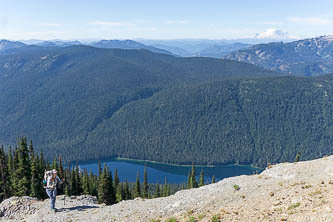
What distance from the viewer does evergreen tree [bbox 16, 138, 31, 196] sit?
69.3m

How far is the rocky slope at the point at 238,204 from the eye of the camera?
24891 millimetres

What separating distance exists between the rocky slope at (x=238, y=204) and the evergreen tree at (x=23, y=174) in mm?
25964

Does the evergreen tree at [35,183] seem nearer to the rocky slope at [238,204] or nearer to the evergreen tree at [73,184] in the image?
the evergreen tree at [73,184]

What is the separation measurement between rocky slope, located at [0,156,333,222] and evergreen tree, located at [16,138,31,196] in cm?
2596

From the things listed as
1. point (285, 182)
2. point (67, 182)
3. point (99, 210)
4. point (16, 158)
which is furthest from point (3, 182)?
point (285, 182)

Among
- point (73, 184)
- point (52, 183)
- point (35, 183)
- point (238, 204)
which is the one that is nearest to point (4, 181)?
point (35, 183)

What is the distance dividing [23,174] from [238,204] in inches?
2473

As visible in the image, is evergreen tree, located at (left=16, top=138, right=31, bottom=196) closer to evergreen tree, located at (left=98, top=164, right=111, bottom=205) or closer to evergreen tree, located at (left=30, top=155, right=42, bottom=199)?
evergreen tree, located at (left=30, top=155, right=42, bottom=199)

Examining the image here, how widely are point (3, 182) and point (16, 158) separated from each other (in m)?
8.70

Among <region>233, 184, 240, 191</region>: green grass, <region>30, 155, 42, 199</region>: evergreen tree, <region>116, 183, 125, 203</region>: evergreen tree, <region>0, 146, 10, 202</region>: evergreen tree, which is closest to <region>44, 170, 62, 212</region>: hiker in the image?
<region>233, 184, 240, 191</region>: green grass

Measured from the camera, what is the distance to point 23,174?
72.3 metres

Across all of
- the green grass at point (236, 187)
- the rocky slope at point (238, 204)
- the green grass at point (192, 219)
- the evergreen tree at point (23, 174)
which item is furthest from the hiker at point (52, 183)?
the evergreen tree at point (23, 174)

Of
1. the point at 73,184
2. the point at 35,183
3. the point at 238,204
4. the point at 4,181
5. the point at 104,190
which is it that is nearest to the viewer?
the point at 238,204

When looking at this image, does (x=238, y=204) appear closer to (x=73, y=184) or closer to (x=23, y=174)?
(x=23, y=174)
